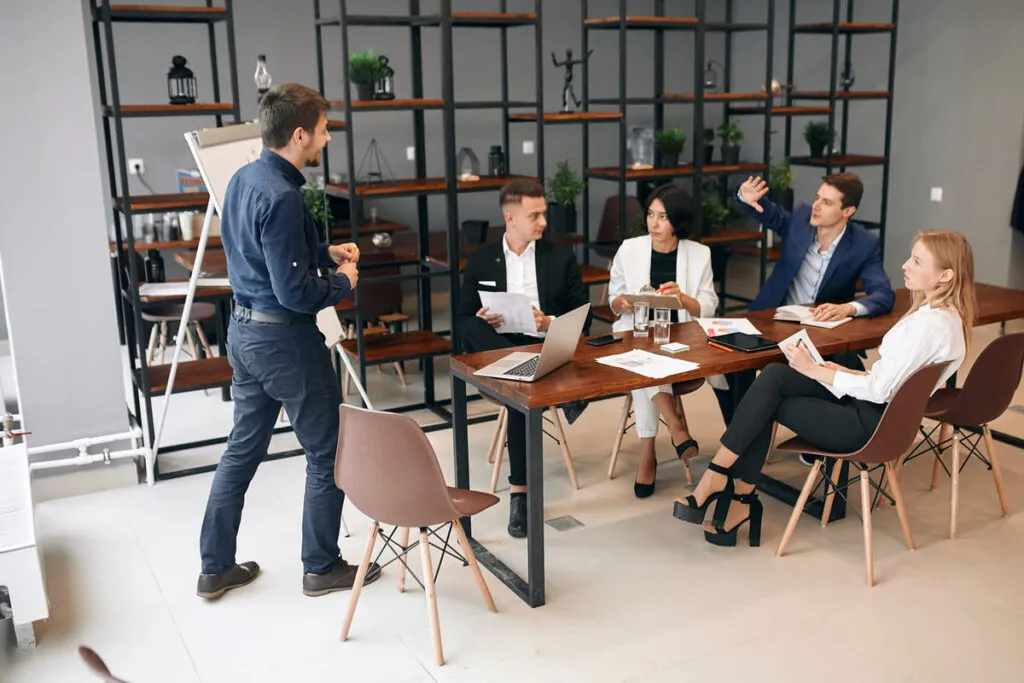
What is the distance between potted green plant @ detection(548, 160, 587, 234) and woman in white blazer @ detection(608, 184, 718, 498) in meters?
1.53

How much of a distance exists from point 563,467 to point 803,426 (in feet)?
4.44

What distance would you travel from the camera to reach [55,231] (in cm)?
404

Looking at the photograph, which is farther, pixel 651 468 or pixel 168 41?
pixel 168 41

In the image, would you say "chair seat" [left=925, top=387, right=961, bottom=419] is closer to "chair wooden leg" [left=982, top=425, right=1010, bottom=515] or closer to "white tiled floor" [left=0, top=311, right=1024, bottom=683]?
"chair wooden leg" [left=982, top=425, right=1010, bottom=515]

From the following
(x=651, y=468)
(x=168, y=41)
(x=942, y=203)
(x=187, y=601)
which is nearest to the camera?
(x=187, y=601)

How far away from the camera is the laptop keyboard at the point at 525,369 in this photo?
3.31m

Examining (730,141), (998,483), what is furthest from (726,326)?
(730,141)

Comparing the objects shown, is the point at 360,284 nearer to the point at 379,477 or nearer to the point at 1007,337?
the point at 379,477

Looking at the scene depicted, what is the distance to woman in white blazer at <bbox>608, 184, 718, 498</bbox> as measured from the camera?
4.18 meters

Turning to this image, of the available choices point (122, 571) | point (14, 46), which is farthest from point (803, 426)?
point (14, 46)

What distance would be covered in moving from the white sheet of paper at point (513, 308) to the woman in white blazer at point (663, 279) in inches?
17.7

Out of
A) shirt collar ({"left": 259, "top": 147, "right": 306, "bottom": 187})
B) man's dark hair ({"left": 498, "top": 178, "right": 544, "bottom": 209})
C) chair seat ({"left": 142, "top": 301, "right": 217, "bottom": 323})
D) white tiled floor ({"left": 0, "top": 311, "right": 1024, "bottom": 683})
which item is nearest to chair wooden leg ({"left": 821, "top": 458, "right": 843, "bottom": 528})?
white tiled floor ({"left": 0, "top": 311, "right": 1024, "bottom": 683})

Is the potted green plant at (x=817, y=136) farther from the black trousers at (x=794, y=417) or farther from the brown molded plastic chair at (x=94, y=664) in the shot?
the brown molded plastic chair at (x=94, y=664)

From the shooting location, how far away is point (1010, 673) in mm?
2822
